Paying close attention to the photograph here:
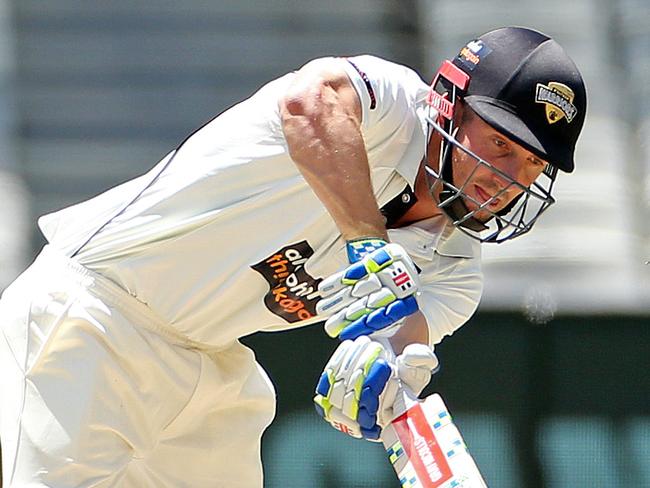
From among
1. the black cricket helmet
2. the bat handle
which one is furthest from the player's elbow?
the bat handle

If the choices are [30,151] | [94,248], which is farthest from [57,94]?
[94,248]

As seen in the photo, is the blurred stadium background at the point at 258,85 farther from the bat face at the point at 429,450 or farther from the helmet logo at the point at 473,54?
the bat face at the point at 429,450

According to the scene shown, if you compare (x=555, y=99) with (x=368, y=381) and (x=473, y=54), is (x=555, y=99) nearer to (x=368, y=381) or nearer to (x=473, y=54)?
(x=473, y=54)

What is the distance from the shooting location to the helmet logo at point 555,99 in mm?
2436

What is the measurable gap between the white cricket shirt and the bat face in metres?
0.46

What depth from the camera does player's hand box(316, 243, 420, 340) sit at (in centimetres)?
216

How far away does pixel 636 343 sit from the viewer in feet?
11.9

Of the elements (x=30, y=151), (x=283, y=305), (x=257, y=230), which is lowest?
(x=30, y=151)

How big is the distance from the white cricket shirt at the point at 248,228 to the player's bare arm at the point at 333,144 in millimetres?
54

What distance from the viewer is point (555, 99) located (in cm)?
244

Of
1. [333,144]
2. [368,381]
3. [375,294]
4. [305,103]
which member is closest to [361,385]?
[368,381]

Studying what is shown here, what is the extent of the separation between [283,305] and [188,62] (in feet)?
12.3

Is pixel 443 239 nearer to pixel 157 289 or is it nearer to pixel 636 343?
pixel 157 289

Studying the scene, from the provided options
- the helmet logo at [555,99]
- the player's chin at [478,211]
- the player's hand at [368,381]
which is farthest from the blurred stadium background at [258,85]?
the player's hand at [368,381]
